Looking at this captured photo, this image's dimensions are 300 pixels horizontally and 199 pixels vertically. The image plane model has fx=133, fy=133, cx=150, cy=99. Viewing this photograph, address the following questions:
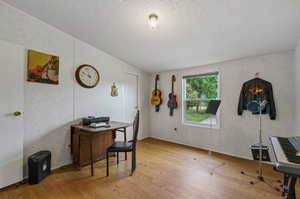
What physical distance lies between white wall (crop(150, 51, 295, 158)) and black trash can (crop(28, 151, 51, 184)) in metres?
2.94

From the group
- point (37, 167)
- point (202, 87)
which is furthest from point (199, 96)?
point (37, 167)

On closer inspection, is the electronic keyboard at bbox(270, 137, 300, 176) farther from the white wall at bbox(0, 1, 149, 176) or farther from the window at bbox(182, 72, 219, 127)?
the white wall at bbox(0, 1, 149, 176)

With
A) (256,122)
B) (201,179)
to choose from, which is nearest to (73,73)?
(201,179)

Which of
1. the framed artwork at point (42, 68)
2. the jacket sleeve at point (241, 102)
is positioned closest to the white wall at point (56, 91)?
the framed artwork at point (42, 68)

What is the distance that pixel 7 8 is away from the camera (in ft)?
6.23

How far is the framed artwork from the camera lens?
208 cm

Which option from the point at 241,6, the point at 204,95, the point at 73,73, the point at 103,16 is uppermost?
A: the point at 103,16

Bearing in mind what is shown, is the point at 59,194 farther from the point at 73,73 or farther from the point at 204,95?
the point at 204,95

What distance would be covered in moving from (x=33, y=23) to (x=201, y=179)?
3618 mm

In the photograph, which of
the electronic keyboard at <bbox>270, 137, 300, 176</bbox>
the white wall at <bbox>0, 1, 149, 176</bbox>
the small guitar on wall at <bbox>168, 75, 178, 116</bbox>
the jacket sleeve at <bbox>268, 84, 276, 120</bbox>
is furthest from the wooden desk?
the jacket sleeve at <bbox>268, 84, 276, 120</bbox>

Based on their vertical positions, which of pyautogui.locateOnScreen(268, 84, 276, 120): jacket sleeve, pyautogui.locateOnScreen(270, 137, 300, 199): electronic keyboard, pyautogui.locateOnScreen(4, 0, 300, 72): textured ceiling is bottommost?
pyautogui.locateOnScreen(270, 137, 300, 199): electronic keyboard

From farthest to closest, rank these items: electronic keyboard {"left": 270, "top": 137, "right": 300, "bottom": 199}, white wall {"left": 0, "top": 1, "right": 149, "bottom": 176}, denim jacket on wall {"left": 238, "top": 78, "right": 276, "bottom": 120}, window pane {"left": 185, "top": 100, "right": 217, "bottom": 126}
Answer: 1. window pane {"left": 185, "top": 100, "right": 217, "bottom": 126}
2. denim jacket on wall {"left": 238, "top": 78, "right": 276, "bottom": 120}
3. white wall {"left": 0, "top": 1, "right": 149, "bottom": 176}
4. electronic keyboard {"left": 270, "top": 137, "right": 300, "bottom": 199}

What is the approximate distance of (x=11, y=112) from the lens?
186 centimetres

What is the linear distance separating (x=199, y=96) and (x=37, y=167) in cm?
345
